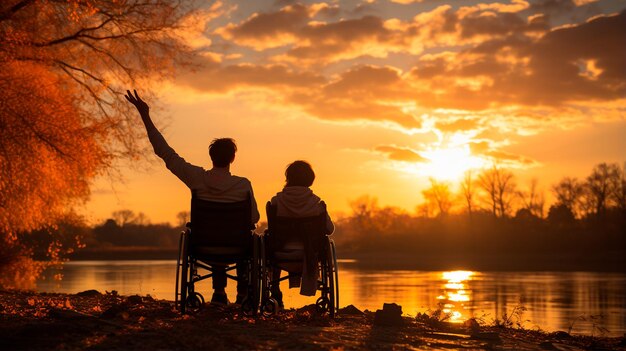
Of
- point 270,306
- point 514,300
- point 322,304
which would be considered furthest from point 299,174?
point 514,300

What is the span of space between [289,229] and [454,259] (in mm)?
61460

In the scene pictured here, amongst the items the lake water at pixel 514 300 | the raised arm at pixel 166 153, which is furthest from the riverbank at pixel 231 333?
the lake water at pixel 514 300

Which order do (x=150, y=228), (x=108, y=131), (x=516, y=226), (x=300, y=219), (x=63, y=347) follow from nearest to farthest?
(x=63, y=347), (x=300, y=219), (x=108, y=131), (x=516, y=226), (x=150, y=228)

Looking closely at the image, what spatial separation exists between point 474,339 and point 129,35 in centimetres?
911

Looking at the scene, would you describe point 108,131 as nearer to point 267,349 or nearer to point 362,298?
point 267,349

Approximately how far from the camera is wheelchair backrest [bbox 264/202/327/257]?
6.60 m

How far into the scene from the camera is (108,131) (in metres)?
12.6

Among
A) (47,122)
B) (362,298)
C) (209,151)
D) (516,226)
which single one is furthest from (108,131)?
(516,226)

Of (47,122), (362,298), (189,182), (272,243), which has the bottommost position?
(362,298)

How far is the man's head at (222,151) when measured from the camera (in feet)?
20.7

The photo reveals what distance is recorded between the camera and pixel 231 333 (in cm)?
529

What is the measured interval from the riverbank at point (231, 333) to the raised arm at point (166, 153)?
47.5 inches

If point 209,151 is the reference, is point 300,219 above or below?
below

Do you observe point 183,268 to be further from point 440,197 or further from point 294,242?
point 440,197
